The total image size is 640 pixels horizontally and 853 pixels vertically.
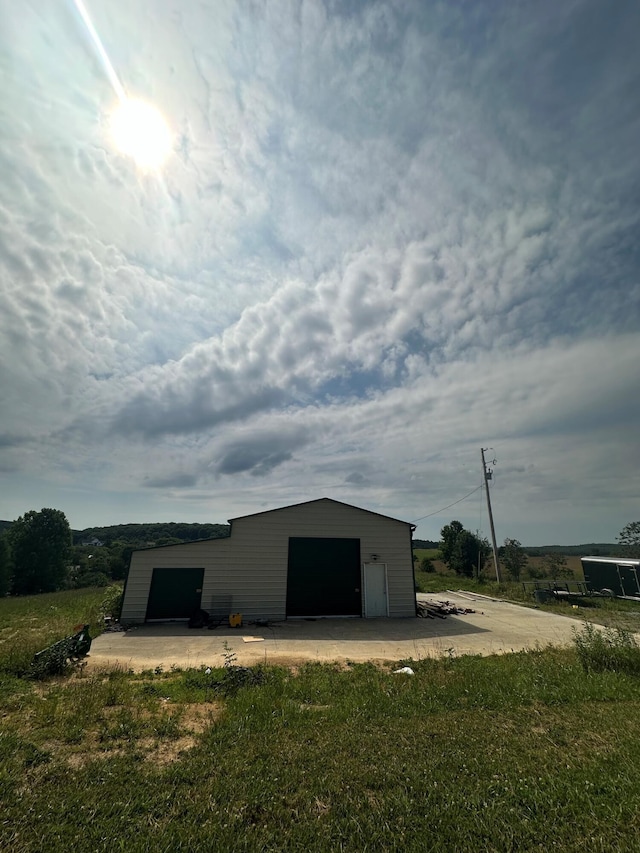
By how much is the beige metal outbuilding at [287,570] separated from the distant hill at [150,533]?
142ft

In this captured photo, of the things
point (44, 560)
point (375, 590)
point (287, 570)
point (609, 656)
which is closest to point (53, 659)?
point (287, 570)

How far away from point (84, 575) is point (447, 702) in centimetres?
6066

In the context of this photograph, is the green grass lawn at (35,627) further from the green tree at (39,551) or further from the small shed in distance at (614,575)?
the green tree at (39,551)

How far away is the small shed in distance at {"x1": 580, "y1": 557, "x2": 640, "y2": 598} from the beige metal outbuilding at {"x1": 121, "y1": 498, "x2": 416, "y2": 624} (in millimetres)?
16322

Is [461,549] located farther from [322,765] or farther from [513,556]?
[322,765]

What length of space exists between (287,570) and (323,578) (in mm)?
1778

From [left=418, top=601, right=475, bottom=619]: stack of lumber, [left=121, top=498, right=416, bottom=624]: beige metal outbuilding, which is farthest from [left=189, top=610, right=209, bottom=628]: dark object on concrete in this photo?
[left=418, top=601, right=475, bottom=619]: stack of lumber

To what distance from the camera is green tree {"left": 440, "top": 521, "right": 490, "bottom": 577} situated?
1813 inches

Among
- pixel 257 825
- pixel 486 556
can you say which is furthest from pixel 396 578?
pixel 486 556

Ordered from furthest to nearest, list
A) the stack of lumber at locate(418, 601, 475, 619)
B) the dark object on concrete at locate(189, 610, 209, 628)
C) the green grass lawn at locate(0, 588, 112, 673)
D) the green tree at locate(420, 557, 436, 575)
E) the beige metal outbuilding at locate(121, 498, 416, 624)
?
the green tree at locate(420, 557, 436, 575) → the stack of lumber at locate(418, 601, 475, 619) → the beige metal outbuilding at locate(121, 498, 416, 624) → the dark object on concrete at locate(189, 610, 209, 628) → the green grass lawn at locate(0, 588, 112, 673)

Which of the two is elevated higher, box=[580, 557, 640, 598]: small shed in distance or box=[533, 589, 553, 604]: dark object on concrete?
box=[580, 557, 640, 598]: small shed in distance

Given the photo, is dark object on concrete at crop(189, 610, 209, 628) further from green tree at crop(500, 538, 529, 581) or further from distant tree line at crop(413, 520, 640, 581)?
green tree at crop(500, 538, 529, 581)

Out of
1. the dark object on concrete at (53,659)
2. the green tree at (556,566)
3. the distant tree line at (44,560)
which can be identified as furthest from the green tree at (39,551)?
the green tree at (556,566)

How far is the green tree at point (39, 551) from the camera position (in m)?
47.4
